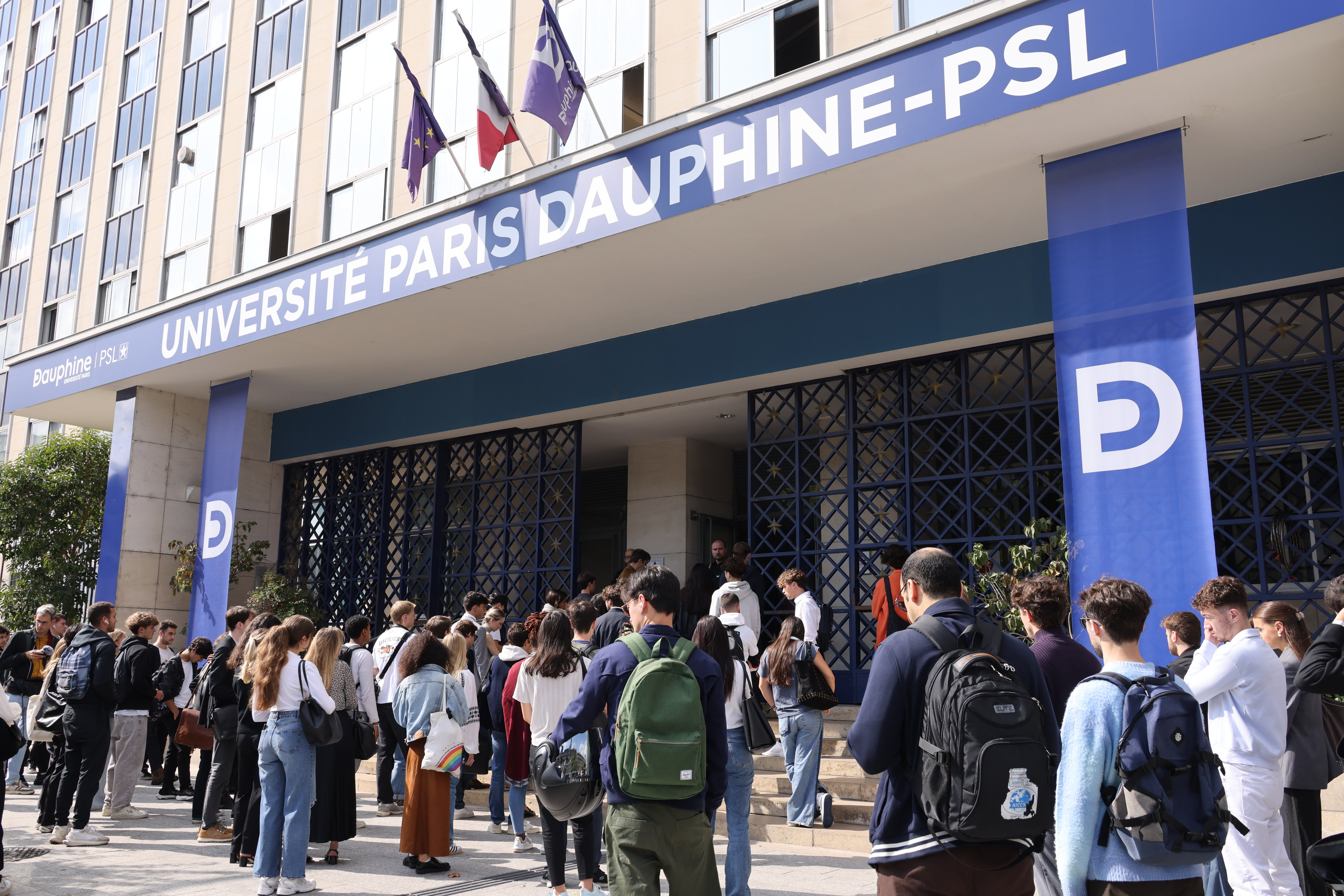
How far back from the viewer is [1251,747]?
14.0ft

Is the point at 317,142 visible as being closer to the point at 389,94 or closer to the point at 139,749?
the point at 389,94

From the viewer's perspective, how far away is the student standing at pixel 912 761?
2879 mm

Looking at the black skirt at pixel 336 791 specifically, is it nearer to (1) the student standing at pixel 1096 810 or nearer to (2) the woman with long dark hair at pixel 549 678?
(2) the woman with long dark hair at pixel 549 678

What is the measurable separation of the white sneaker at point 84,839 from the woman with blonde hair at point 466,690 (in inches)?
98.1

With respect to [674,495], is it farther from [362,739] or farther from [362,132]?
[362,739]

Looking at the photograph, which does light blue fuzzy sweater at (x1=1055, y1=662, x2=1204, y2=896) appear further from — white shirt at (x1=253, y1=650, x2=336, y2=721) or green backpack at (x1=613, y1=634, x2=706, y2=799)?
white shirt at (x1=253, y1=650, x2=336, y2=721)

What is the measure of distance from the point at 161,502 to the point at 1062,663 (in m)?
13.7

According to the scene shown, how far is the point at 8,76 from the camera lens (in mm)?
22547

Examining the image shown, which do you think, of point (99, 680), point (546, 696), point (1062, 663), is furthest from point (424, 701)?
point (1062, 663)

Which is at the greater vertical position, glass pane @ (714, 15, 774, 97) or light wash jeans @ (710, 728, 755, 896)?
glass pane @ (714, 15, 774, 97)

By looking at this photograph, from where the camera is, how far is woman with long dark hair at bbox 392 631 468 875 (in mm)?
6477

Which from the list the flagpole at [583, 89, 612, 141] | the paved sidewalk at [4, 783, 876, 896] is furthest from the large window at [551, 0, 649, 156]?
the paved sidewalk at [4, 783, 876, 896]

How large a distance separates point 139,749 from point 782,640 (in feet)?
17.1

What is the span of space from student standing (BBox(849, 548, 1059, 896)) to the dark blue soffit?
22.2 ft
